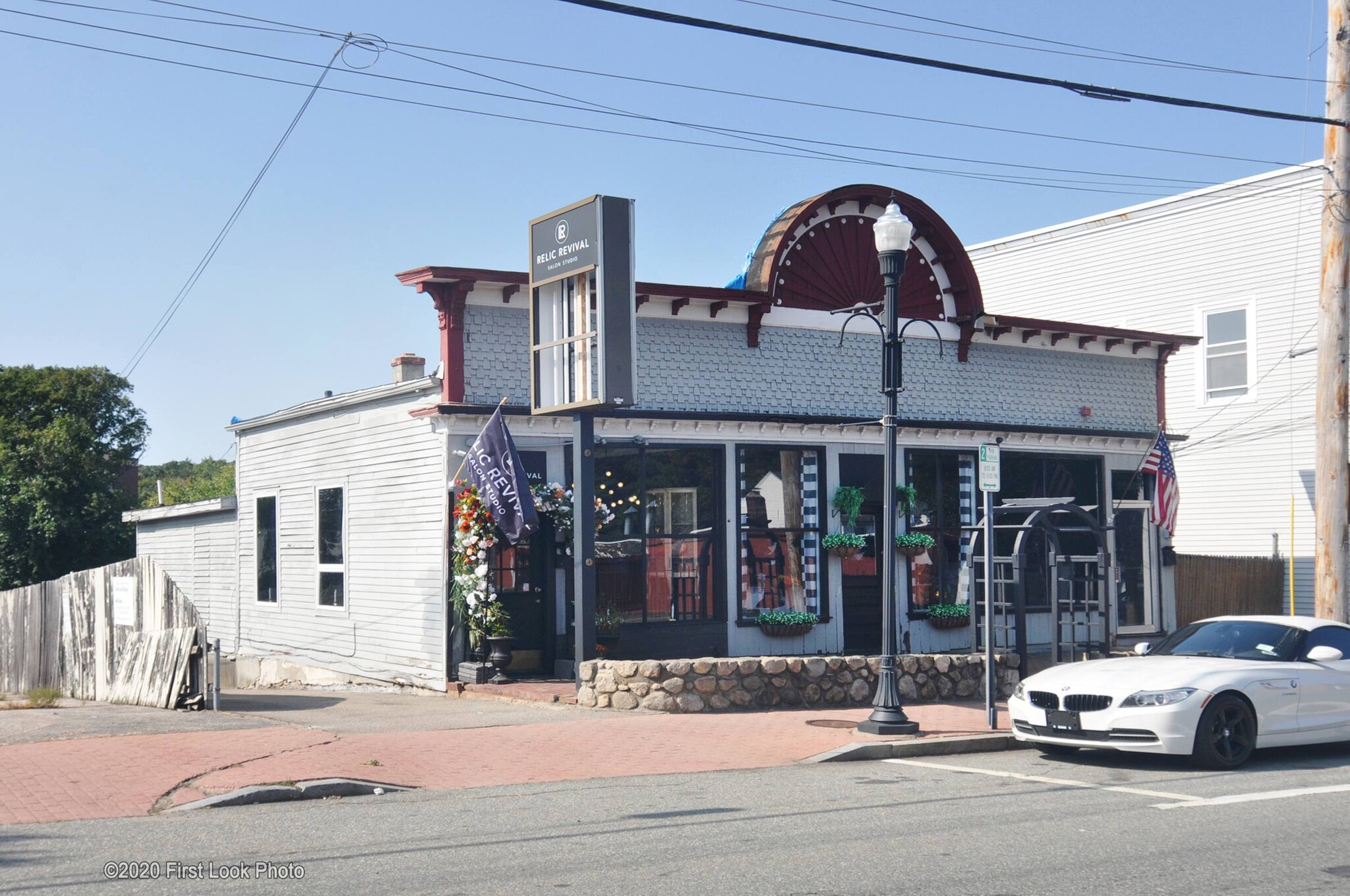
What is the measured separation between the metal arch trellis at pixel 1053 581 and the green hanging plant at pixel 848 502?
177 cm

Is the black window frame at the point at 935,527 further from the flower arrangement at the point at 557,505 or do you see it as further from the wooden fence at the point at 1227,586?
the wooden fence at the point at 1227,586

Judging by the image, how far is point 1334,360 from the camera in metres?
15.9

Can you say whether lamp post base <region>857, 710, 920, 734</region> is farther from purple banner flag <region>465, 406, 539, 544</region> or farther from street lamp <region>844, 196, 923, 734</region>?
purple banner flag <region>465, 406, 539, 544</region>

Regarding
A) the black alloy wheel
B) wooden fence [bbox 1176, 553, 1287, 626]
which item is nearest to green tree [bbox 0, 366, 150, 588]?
wooden fence [bbox 1176, 553, 1287, 626]

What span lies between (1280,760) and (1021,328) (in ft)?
35.2

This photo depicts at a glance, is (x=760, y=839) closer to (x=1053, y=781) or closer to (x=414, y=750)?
(x=1053, y=781)

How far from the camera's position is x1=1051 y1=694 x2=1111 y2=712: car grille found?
1097 centimetres

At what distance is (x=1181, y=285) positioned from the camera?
28984mm

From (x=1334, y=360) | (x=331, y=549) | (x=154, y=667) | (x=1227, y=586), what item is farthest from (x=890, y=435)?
(x=1227, y=586)

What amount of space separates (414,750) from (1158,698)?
6.27m

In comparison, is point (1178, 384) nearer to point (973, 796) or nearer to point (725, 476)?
point (725, 476)

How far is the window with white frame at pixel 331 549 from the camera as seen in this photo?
742 inches

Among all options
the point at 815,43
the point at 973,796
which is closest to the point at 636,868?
the point at 973,796

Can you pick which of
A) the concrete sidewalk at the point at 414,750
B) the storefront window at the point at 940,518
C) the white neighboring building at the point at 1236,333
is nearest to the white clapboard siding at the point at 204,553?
the concrete sidewalk at the point at 414,750
